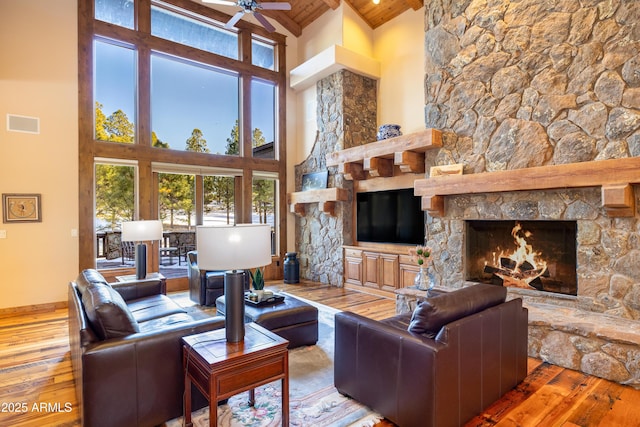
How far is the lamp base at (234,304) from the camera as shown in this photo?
2.14 m

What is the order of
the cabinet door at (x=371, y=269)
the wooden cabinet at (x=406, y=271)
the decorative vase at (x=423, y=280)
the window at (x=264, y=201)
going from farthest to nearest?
the window at (x=264, y=201) → the cabinet door at (x=371, y=269) → the wooden cabinet at (x=406, y=271) → the decorative vase at (x=423, y=280)

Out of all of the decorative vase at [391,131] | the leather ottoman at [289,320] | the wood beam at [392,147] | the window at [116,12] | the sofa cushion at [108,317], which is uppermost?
the window at [116,12]

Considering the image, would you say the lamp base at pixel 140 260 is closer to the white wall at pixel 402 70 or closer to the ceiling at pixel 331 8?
the white wall at pixel 402 70

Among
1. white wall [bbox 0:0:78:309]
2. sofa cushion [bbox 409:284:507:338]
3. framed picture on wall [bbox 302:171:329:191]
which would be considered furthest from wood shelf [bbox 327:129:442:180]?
white wall [bbox 0:0:78:309]

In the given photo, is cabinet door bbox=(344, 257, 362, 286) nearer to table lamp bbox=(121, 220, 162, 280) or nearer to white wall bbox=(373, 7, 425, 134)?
white wall bbox=(373, 7, 425, 134)

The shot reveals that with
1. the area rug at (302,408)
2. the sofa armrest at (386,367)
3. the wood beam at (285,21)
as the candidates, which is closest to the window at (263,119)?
the wood beam at (285,21)

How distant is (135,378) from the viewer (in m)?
2.13

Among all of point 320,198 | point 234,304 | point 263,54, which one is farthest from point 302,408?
point 263,54

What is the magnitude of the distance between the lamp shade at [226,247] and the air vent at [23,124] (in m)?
4.81

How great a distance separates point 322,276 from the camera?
23.1 ft

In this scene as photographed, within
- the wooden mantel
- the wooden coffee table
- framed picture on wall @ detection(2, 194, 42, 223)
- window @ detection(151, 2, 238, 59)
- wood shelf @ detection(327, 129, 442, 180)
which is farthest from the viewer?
window @ detection(151, 2, 238, 59)

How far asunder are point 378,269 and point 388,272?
21 cm

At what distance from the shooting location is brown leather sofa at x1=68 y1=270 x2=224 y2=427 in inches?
78.4

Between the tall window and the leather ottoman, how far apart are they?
3421mm
